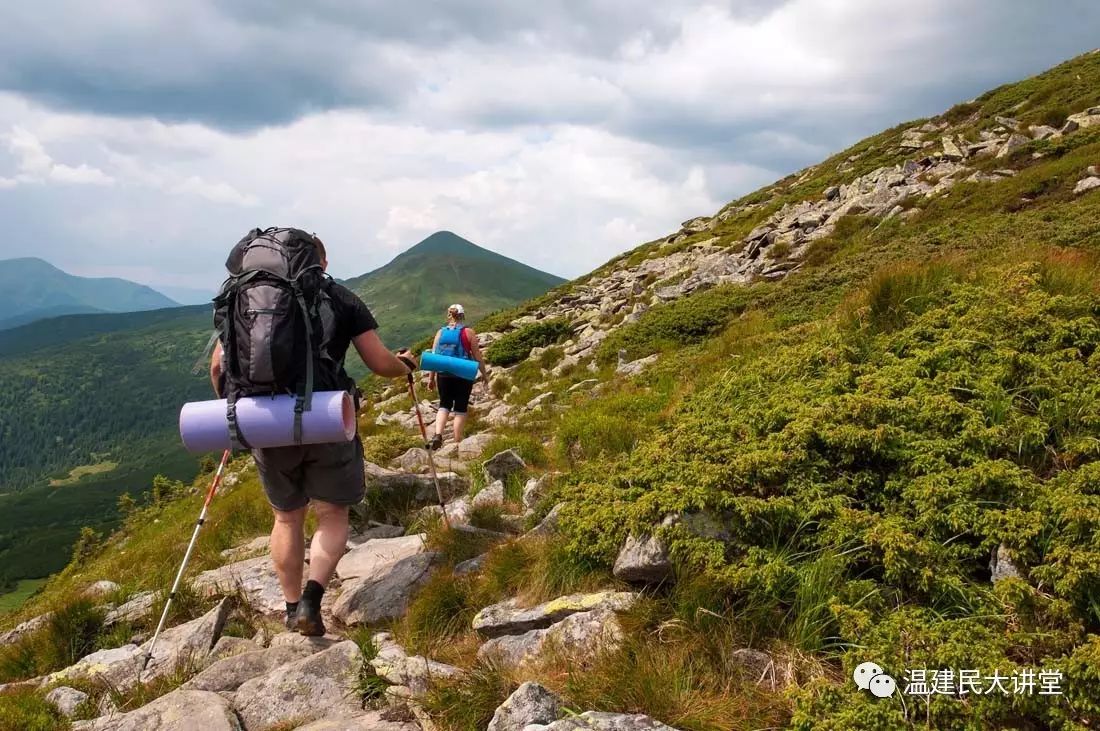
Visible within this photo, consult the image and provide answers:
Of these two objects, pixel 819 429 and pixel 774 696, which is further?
pixel 819 429

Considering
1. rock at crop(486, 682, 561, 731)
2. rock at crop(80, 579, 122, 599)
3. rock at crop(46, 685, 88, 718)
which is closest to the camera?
rock at crop(486, 682, 561, 731)

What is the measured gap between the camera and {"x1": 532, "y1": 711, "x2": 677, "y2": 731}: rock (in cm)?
291

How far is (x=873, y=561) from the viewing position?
3715 millimetres

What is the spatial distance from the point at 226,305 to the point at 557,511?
3.27 metres

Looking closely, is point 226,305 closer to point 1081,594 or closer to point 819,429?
point 819,429

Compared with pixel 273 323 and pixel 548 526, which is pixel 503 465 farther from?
pixel 273 323

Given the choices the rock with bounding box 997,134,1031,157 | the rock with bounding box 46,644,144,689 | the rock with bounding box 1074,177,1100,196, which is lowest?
the rock with bounding box 46,644,144,689

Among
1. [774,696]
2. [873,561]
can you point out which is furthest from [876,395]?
[774,696]

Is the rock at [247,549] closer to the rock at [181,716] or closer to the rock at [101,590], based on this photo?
the rock at [101,590]

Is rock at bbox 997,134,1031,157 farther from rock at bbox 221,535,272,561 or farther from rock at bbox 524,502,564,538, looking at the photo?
rock at bbox 221,535,272,561

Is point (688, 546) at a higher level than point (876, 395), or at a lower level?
lower

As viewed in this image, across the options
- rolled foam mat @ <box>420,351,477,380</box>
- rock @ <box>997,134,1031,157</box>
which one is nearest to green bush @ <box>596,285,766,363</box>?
rolled foam mat @ <box>420,351,477,380</box>

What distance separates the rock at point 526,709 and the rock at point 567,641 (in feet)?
1.50

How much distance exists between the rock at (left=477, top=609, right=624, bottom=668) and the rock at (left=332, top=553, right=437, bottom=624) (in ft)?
5.21
